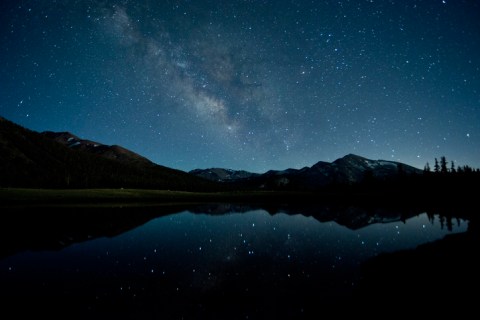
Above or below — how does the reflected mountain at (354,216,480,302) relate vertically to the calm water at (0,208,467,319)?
above

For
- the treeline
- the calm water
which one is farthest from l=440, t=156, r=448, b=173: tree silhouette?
the calm water

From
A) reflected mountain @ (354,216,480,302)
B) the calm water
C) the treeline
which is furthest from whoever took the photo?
the treeline

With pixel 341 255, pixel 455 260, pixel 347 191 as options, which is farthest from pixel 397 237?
pixel 347 191

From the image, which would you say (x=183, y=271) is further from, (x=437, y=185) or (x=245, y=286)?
(x=437, y=185)

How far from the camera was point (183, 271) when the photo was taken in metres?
Answer: 17.3

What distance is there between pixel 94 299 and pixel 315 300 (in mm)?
10251

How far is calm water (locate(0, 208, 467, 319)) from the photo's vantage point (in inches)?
470

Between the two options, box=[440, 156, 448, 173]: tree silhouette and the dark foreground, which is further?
box=[440, 156, 448, 173]: tree silhouette

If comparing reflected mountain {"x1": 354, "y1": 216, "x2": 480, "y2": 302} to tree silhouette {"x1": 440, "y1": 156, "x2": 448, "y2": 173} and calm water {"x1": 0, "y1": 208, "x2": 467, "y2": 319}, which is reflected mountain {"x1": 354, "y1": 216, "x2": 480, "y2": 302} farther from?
tree silhouette {"x1": 440, "y1": 156, "x2": 448, "y2": 173}

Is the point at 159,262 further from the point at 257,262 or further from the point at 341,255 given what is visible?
the point at 341,255

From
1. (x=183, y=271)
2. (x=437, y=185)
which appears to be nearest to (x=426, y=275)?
(x=183, y=271)

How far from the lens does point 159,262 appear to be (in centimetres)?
1962

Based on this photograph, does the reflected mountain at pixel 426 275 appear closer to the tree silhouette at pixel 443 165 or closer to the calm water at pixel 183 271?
the calm water at pixel 183 271

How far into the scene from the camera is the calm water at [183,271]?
11.9m
